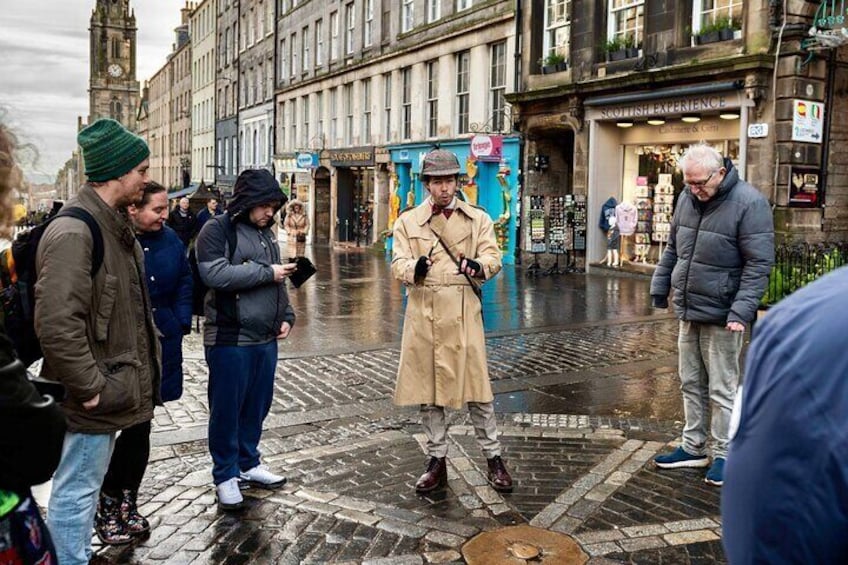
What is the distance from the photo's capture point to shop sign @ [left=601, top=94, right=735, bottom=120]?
16269mm

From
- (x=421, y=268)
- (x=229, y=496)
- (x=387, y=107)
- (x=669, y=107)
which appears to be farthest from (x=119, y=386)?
(x=387, y=107)

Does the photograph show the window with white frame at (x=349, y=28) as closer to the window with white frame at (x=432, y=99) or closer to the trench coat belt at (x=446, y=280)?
the window with white frame at (x=432, y=99)

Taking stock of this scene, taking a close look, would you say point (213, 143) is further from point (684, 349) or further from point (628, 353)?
point (684, 349)

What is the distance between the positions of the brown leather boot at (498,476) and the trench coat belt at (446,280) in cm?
110

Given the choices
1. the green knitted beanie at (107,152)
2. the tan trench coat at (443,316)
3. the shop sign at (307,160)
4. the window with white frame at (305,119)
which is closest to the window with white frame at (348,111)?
the shop sign at (307,160)

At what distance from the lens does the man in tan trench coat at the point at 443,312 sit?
4980 millimetres

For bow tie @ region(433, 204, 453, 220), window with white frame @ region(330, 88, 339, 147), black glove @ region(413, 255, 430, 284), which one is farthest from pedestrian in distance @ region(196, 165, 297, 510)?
window with white frame @ region(330, 88, 339, 147)

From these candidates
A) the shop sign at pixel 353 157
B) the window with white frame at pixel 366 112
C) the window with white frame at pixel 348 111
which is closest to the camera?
the shop sign at pixel 353 157

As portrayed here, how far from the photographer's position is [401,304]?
1428 cm

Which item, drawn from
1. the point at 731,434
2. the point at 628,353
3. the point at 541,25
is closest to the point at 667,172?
the point at 541,25

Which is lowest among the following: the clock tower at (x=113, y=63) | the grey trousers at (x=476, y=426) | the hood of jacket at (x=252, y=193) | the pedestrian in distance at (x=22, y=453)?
the grey trousers at (x=476, y=426)

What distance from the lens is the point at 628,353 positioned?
9.74 meters

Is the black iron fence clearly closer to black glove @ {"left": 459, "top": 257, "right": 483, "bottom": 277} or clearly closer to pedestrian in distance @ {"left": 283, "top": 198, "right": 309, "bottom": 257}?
pedestrian in distance @ {"left": 283, "top": 198, "right": 309, "bottom": 257}

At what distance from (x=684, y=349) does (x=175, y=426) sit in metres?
3.94
